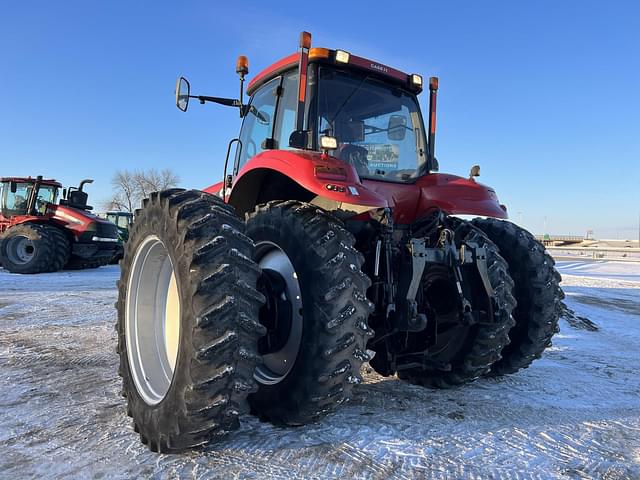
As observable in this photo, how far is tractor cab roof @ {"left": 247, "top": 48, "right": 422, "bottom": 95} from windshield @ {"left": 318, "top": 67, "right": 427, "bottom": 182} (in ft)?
0.24

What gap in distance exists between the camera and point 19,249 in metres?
13.1

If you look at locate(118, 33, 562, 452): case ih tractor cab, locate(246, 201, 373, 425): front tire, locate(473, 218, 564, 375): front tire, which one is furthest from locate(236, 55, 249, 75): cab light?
Answer: locate(473, 218, 564, 375): front tire

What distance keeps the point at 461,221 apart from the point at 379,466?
2140mm

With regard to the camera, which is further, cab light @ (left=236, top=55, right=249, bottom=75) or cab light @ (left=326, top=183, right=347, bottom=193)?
cab light @ (left=236, top=55, right=249, bottom=75)

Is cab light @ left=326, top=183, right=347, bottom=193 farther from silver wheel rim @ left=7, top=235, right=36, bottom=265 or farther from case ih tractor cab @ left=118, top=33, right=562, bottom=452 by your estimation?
silver wheel rim @ left=7, top=235, right=36, bottom=265

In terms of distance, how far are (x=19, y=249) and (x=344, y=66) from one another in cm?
1305

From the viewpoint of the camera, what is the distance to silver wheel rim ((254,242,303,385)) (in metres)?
2.80

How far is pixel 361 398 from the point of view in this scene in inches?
129

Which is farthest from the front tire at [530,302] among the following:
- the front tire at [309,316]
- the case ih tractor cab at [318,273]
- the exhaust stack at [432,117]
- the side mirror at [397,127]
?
the front tire at [309,316]

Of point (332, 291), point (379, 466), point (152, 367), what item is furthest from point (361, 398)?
point (152, 367)

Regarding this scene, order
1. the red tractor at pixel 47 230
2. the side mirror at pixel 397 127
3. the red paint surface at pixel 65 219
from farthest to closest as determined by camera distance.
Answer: the red paint surface at pixel 65 219 < the red tractor at pixel 47 230 < the side mirror at pixel 397 127

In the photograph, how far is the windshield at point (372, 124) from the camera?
135 inches

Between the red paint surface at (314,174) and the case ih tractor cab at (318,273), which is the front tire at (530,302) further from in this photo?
the red paint surface at (314,174)

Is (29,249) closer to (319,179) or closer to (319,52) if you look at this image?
(319,52)
